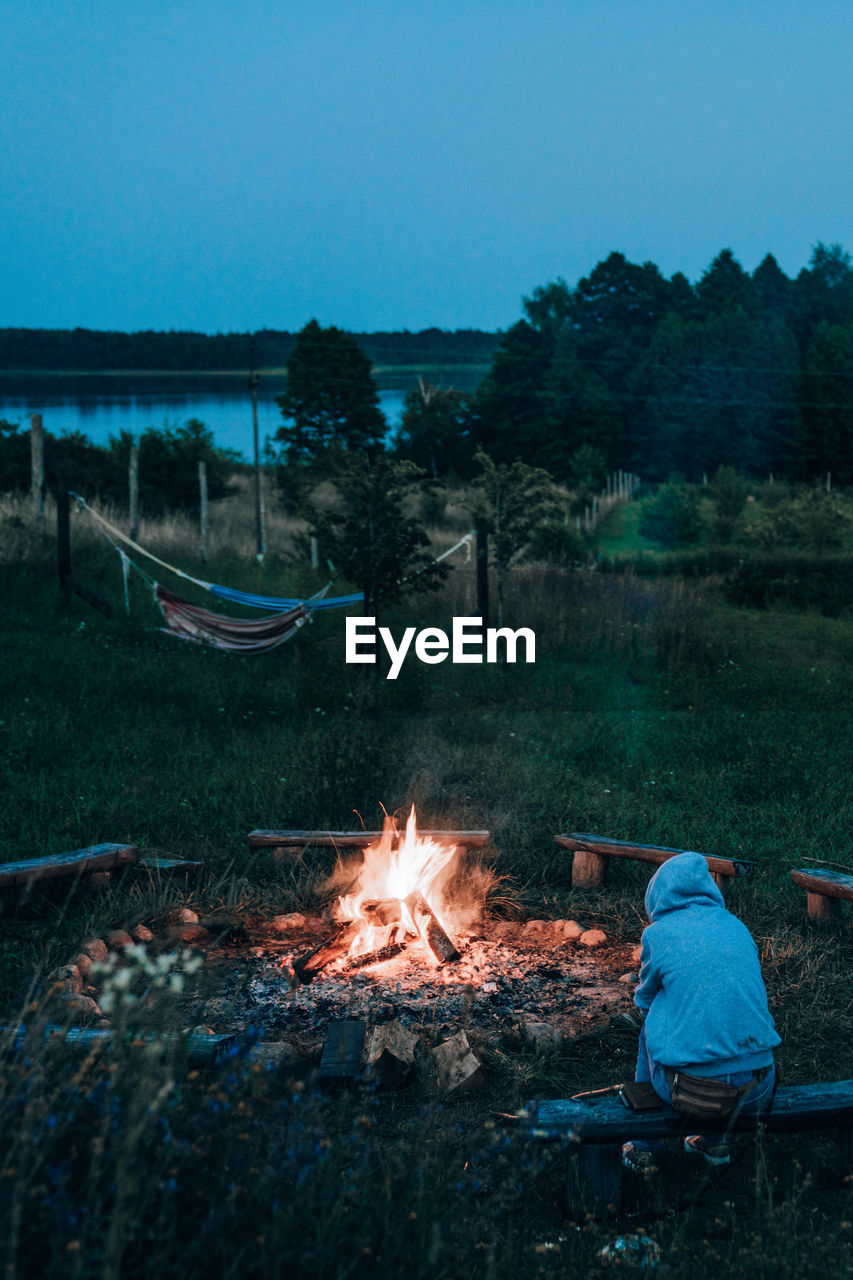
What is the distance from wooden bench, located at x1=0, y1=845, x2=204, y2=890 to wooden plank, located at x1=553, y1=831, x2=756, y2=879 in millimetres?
1832

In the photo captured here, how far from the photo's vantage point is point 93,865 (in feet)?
14.3

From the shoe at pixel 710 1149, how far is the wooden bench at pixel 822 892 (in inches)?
68.0

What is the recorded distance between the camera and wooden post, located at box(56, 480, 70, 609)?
11492mm

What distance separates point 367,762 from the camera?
229 inches

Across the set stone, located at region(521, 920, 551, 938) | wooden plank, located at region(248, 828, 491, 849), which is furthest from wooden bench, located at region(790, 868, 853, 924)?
wooden plank, located at region(248, 828, 491, 849)

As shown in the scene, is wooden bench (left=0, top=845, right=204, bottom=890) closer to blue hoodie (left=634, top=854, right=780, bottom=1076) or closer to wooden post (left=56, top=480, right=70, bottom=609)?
blue hoodie (left=634, top=854, right=780, bottom=1076)

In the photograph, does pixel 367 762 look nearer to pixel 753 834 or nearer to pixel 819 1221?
pixel 753 834

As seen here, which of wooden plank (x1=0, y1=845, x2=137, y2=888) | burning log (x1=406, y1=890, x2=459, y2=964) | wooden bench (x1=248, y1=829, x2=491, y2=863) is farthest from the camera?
wooden bench (x1=248, y1=829, x2=491, y2=863)

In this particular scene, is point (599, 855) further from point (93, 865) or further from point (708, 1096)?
point (93, 865)

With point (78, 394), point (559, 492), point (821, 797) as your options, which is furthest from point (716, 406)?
point (821, 797)

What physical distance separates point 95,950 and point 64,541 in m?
8.77

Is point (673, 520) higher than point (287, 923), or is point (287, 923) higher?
point (673, 520)

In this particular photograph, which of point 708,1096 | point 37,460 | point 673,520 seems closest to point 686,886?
point 708,1096

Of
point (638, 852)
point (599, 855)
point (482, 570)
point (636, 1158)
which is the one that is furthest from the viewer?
point (482, 570)
